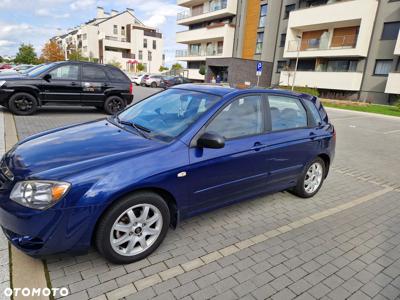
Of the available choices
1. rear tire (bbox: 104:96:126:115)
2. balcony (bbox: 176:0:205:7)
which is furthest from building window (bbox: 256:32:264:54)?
rear tire (bbox: 104:96:126:115)

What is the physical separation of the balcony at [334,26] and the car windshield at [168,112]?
25.6m

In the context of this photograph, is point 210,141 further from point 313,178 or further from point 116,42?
point 116,42

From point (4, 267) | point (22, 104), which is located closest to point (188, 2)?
point (22, 104)

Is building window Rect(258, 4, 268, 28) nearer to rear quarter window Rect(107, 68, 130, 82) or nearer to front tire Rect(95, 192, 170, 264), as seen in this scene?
rear quarter window Rect(107, 68, 130, 82)

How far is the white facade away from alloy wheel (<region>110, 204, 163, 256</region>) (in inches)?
1468

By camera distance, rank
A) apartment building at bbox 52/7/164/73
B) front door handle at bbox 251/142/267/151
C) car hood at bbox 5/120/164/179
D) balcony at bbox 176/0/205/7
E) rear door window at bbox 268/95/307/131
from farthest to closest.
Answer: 1. apartment building at bbox 52/7/164/73
2. balcony at bbox 176/0/205/7
3. rear door window at bbox 268/95/307/131
4. front door handle at bbox 251/142/267/151
5. car hood at bbox 5/120/164/179

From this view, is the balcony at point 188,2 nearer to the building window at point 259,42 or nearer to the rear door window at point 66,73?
the building window at point 259,42

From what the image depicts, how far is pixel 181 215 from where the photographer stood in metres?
2.97

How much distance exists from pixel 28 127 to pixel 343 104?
21905 mm

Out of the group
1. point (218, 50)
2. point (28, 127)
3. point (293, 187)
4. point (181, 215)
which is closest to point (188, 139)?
point (181, 215)

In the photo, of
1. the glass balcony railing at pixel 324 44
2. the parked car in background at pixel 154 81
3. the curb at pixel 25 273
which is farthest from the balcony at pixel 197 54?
the curb at pixel 25 273

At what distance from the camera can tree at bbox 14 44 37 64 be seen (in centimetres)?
6031

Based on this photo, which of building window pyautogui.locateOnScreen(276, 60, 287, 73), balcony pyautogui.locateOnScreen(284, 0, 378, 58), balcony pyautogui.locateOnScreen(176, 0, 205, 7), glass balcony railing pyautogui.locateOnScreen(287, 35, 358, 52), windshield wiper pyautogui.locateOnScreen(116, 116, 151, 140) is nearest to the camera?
windshield wiper pyautogui.locateOnScreen(116, 116, 151, 140)

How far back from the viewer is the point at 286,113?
3.99 m
